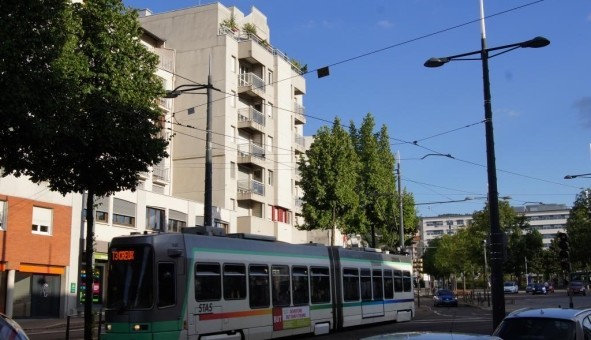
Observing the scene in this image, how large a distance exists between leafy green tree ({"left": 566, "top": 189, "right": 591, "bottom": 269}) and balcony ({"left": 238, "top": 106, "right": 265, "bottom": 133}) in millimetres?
44953

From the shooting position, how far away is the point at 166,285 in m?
14.4

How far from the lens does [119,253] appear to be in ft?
48.6

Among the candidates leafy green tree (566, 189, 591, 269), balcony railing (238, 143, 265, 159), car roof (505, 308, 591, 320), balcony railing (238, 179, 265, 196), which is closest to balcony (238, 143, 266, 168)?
balcony railing (238, 143, 265, 159)

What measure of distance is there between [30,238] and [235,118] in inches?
772

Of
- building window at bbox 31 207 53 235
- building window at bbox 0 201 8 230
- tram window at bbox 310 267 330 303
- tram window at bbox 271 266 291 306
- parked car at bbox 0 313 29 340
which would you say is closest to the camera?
parked car at bbox 0 313 29 340

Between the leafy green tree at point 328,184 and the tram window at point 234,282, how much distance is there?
23065 millimetres

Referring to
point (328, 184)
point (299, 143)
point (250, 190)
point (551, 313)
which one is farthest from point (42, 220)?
point (299, 143)

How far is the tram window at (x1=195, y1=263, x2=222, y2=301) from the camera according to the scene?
15.1 meters

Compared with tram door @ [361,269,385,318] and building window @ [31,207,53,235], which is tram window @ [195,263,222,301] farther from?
building window @ [31,207,53,235]

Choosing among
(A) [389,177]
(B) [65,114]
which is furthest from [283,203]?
(B) [65,114]

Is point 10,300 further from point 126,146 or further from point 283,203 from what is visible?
point 283,203

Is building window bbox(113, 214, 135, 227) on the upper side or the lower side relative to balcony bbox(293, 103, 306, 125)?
lower

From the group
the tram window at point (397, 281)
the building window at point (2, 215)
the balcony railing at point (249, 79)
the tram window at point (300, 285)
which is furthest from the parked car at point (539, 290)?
the tram window at point (300, 285)

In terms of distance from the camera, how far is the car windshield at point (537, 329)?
801cm
